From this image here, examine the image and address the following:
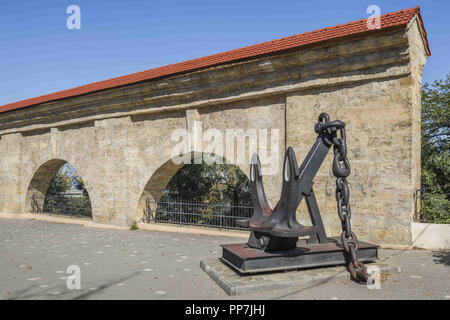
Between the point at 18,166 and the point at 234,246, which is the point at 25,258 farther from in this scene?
the point at 18,166

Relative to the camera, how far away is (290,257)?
14.8 feet

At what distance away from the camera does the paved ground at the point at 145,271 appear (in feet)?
12.9

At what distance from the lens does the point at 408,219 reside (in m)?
6.18

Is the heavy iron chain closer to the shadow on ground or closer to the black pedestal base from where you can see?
the black pedestal base

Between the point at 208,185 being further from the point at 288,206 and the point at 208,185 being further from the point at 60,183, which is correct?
the point at 288,206

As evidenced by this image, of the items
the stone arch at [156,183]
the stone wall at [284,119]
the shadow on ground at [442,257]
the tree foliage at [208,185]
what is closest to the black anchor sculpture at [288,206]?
the shadow on ground at [442,257]

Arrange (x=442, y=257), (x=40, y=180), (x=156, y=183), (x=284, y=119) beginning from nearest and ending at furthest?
(x=442, y=257), (x=284, y=119), (x=156, y=183), (x=40, y=180)

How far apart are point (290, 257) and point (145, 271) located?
2.06 metres

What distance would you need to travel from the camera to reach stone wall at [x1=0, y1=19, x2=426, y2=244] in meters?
6.33

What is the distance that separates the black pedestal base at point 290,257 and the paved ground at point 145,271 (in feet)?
1.28

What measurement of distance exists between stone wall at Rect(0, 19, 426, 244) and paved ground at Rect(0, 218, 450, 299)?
1227 mm

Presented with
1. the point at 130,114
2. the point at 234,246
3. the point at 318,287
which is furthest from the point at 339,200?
the point at 130,114

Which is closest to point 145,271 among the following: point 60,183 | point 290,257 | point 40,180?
point 290,257
